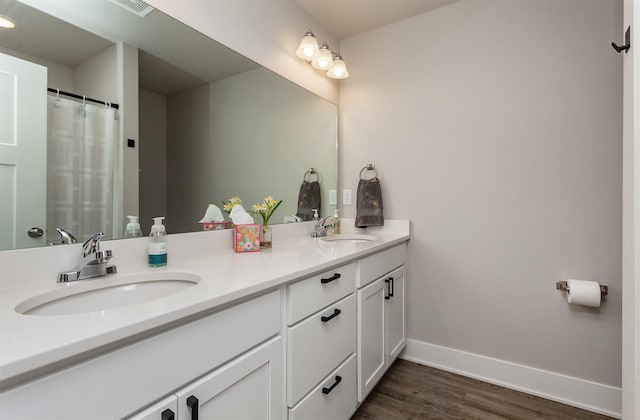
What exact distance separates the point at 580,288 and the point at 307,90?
1.87 meters

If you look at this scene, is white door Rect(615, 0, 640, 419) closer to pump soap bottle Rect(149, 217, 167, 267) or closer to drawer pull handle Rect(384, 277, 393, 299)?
drawer pull handle Rect(384, 277, 393, 299)

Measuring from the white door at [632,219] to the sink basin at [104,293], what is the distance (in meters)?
1.35

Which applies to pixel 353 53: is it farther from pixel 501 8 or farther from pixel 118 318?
pixel 118 318

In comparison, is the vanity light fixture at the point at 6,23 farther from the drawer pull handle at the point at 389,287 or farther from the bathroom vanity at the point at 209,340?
the drawer pull handle at the point at 389,287

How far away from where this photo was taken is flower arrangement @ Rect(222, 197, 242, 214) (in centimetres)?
144

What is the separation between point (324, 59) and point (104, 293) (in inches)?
68.5

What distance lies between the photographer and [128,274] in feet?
3.10

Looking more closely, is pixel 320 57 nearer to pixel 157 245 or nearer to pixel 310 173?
pixel 310 173

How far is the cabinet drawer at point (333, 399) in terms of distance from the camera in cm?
106

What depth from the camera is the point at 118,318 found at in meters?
0.58

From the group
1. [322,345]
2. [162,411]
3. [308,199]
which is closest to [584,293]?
[322,345]

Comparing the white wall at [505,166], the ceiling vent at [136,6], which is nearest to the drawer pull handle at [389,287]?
the white wall at [505,166]

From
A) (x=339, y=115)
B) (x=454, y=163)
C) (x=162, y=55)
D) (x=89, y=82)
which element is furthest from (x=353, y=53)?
(x=89, y=82)

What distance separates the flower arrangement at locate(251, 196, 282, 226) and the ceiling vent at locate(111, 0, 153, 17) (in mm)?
911
